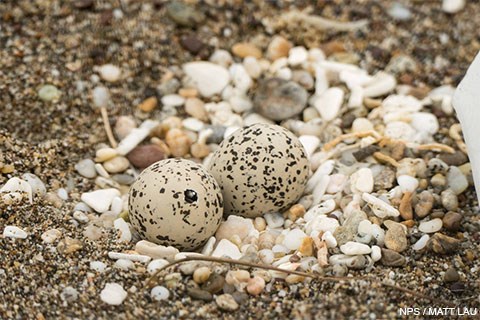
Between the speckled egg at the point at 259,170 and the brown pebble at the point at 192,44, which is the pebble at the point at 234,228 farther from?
the brown pebble at the point at 192,44

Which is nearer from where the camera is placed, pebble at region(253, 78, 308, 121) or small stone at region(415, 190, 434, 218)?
small stone at region(415, 190, 434, 218)

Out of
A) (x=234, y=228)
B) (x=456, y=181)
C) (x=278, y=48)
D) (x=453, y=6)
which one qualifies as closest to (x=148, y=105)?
(x=278, y=48)

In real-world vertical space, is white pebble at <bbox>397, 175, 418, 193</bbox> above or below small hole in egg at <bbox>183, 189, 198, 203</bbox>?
below

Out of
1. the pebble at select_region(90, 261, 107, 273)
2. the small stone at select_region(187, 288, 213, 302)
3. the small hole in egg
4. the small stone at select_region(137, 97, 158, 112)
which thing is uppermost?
the small hole in egg

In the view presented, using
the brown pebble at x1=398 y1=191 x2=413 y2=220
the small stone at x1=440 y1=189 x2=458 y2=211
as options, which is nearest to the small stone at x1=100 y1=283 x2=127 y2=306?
the brown pebble at x1=398 y1=191 x2=413 y2=220

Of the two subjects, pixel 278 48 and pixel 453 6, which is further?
pixel 453 6

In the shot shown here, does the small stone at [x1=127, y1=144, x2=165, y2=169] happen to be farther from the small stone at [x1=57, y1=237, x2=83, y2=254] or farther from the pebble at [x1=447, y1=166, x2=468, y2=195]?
the pebble at [x1=447, y1=166, x2=468, y2=195]

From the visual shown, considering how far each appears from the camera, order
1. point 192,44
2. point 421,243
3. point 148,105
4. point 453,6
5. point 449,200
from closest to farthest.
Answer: point 421,243 < point 449,200 < point 148,105 < point 192,44 < point 453,6

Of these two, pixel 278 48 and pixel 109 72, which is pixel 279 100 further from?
pixel 109 72
